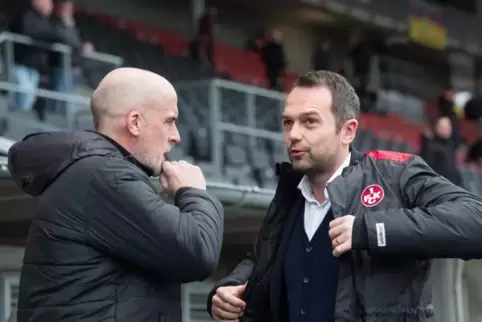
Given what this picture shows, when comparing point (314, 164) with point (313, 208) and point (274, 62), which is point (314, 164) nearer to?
point (313, 208)

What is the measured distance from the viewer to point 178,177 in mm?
3225

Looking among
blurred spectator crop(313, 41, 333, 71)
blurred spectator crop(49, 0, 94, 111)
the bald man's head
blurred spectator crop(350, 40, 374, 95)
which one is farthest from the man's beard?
blurred spectator crop(350, 40, 374, 95)

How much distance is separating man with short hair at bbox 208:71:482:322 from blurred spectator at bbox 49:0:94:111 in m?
5.19

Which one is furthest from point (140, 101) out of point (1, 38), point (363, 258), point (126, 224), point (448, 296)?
point (1, 38)

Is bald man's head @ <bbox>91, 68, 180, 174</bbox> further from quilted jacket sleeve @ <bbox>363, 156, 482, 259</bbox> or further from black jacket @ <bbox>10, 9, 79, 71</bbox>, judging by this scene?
black jacket @ <bbox>10, 9, 79, 71</bbox>

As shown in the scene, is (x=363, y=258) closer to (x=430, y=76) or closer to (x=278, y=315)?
(x=278, y=315)

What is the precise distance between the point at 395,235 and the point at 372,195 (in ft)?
0.73

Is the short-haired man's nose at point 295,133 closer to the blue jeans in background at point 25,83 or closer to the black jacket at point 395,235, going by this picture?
the black jacket at point 395,235

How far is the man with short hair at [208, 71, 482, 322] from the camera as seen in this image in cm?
295

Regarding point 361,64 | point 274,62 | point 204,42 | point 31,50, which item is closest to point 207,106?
point 31,50

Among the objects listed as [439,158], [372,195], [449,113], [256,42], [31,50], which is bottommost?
[372,195]

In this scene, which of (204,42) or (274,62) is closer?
(204,42)

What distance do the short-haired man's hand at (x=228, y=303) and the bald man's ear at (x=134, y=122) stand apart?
0.61m

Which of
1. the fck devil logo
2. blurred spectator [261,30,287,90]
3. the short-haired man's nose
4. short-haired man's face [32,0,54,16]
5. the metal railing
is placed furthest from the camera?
blurred spectator [261,30,287,90]
